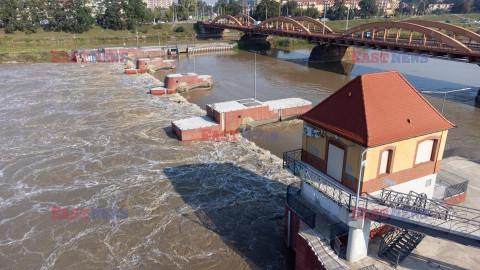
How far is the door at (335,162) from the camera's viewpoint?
1327 cm

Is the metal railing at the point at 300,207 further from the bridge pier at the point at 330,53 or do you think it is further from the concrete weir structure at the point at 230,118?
the bridge pier at the point at 330,53

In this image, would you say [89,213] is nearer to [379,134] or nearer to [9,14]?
[379,134]

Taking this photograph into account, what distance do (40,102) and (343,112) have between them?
43271 mm

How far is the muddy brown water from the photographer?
17719 mm

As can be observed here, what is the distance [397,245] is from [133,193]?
16.6m

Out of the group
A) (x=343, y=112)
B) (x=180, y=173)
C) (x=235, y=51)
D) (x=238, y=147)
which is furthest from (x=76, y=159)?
(x=235, y=51)

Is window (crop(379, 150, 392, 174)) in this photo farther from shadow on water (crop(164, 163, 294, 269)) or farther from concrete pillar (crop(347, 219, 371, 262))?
shadow on water (crop(164, 163, 294, 269))

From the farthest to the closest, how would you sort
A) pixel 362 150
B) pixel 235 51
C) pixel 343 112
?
pixel 235 51 < pixel 343 112 < pixel 362 150

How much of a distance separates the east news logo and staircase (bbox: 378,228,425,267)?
14.5 m

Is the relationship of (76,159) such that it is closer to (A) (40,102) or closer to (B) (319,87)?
(A) (40,102)

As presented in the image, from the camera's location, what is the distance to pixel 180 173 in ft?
84.6

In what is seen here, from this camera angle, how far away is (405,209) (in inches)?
478

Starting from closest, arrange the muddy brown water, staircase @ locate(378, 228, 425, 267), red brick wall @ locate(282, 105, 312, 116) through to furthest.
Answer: staircase @ locate(378, 228, 425, 267)
the muddy brown water
red brick wall @ locate(282, 105, 312, 116)

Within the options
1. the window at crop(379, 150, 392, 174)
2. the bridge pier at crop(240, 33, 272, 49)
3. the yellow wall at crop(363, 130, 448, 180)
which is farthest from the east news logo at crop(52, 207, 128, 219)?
the bridge pier at crop(240, 33, 272, 49)
